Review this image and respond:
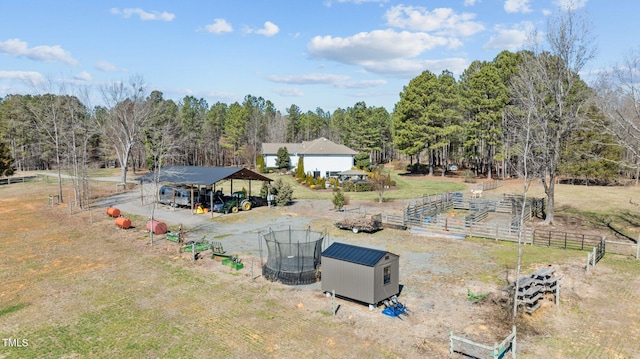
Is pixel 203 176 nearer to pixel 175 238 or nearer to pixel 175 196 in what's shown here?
pixel 175 196

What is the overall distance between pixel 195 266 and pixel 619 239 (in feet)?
83.9

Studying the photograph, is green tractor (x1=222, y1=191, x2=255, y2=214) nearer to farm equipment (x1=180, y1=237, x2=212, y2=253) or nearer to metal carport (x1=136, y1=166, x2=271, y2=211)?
metal carport (x1=136, y1=166, x2=271, y2=211)

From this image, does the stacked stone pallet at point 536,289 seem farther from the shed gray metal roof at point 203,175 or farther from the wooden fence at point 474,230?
the shed gray metal roof at point 203,175

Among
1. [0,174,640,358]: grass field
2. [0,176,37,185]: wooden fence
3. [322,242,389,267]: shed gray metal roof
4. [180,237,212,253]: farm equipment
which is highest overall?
[322,242,389,267]: shed gray metal roof

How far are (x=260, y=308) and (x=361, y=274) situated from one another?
4002mm

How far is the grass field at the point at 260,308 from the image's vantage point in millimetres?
11734

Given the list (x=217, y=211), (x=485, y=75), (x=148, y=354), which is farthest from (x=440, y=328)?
(x=485, y=75)

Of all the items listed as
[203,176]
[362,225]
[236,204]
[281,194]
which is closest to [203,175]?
[203,176]

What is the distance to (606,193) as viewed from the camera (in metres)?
43.1

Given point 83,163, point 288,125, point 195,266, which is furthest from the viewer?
point 288,125

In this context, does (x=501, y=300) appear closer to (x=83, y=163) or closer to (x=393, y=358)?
(x=393, y=358)

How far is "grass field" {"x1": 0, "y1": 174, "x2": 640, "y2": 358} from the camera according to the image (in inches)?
462

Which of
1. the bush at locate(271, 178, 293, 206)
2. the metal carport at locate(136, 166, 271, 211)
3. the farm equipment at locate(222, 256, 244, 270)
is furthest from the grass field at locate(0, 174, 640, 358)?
the bush at locate(271, 178, 293, 206)

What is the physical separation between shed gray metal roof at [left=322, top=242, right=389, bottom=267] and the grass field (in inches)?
69.7
